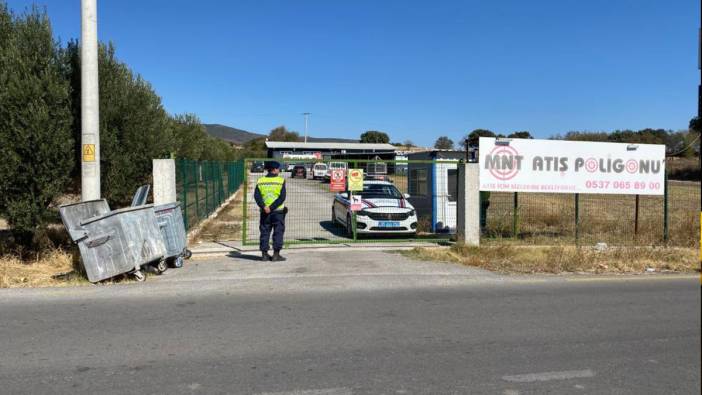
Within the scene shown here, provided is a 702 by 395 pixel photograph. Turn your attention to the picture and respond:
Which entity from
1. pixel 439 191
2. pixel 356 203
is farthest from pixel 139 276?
pixel 439 191

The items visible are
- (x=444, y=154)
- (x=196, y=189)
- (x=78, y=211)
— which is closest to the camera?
(x=78, y=211)

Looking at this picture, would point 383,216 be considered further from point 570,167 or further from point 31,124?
point 31,124

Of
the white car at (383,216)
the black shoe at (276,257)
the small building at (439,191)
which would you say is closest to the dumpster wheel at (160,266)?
the black shoe at (276,257)

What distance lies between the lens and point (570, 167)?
12656 millimetres

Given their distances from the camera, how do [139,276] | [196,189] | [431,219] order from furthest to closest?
1. [196,189]
2. [431,219]
3. [139,276]

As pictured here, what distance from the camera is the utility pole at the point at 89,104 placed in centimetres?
924

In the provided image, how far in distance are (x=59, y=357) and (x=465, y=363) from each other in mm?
3586

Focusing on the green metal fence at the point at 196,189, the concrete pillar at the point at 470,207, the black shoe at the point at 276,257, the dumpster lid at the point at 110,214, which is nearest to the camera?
the dumpster lid at the point at 110,214

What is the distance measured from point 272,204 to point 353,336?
4774 millimetres

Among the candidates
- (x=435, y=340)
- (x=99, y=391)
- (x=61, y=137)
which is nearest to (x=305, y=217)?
(x=61, y=137)

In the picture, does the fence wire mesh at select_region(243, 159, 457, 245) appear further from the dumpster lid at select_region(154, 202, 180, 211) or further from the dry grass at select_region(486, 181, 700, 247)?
the dumpster lid at select_region(154, 202, 180, 211)

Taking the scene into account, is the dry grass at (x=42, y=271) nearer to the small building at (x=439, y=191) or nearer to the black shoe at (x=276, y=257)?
the black shoe at (x=276, y=257)

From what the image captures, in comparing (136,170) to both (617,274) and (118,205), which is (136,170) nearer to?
(118,205)

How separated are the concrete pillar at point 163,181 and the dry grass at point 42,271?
6.42ft
